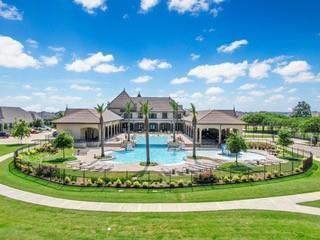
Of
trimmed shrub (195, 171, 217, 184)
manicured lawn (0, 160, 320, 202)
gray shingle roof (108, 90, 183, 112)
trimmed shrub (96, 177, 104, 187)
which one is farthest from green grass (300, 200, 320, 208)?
gray shingle roof (108, 90, 183, 112)

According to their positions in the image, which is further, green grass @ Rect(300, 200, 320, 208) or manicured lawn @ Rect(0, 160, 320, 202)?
manicured lawn @ Rect(0, 160, 320, 202)

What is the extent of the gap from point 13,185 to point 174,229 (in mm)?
13830

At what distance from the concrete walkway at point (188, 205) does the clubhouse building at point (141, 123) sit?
26839 millimetres

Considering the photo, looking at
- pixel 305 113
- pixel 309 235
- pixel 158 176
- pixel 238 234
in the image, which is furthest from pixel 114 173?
pixel 305 113

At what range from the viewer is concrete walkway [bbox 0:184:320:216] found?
1555cm

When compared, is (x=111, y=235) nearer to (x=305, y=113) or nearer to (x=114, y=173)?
(x=114, y=173)

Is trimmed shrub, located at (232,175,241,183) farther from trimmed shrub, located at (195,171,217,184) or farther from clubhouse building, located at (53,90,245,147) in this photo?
clubhouse building, located at (53,90,245,147)

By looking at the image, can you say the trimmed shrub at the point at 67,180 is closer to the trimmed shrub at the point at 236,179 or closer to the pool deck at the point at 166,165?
the pool deck at the point at 166,165

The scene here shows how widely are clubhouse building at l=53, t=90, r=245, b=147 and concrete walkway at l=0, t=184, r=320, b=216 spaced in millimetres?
26839

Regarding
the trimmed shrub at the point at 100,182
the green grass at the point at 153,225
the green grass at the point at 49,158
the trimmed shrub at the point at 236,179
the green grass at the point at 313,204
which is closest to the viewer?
the green grass at the point at 153,225

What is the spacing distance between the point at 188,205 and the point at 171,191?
358cm

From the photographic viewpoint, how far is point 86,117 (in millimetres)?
48344

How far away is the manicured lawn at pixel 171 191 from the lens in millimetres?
17719

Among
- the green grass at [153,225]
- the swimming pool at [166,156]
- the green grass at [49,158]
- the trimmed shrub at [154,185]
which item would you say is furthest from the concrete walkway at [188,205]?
the swimming pool at [166,156]
